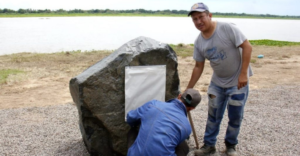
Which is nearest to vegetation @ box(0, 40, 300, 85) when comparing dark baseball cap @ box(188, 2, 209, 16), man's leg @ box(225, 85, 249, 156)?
man's leg @ box(225, 85, 249, 156)

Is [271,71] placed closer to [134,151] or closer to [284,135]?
[284,135]

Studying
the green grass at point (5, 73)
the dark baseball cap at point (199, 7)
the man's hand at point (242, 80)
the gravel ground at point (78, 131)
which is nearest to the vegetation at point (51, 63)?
the green grass at point (5, 73)

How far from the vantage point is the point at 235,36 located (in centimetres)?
364

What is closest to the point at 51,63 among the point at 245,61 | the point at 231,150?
the point at 231,150

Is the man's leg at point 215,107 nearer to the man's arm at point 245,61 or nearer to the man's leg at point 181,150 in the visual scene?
the man's arm at point 245,61

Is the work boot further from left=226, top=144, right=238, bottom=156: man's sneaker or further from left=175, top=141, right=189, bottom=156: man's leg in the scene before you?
left=175, top=141, right=189, bottom=156: man's leg

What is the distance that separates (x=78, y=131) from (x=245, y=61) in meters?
3.21

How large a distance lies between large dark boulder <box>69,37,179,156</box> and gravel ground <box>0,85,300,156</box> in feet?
1.89

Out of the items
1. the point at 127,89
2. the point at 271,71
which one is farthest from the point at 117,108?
the point at 271,71

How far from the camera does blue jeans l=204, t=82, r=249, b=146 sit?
Result: 392 cm

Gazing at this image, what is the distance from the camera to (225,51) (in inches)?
148

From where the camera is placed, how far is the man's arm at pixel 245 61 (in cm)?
363

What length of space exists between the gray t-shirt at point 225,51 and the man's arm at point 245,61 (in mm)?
70

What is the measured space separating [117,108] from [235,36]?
1.83 m
